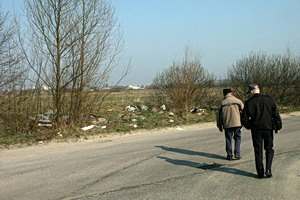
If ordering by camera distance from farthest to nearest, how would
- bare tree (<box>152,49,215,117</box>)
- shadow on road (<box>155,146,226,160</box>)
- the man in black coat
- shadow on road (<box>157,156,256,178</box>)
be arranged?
bare tree (<box>152,49,215,117</box>) < shadow on road (<box>155,146,226,160</box>) < shadow on road (<box>157,156,256,178</box>) < the man in black coat

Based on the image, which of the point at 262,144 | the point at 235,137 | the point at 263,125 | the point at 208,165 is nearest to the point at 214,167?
the point at 208,165

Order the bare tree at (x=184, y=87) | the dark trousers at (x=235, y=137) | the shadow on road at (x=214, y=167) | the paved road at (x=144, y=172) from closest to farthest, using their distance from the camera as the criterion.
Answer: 1. the paved road at (x=144, y=172)
2. the shadow on road at (x=214, y=167)
3. the dark trousers at (x=235, y=137)
4. the bare tree at (x=184, y=87)

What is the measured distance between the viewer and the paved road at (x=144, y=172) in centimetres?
564

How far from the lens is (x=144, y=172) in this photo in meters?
7.08

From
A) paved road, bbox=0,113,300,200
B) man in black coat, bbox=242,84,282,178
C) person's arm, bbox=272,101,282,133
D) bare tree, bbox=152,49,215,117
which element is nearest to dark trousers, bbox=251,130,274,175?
man in black coat, bbox=242,84,282,178

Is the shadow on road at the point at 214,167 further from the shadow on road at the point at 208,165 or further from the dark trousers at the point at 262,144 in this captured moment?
the dark trousers at the point at 262,144

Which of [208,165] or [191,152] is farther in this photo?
[191,152]

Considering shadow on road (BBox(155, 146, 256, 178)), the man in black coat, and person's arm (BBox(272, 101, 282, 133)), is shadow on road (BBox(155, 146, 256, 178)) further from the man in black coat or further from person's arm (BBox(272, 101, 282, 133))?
person's arm (BBox(272, 101, 282, 133))

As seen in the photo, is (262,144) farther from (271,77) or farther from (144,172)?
(271,77)

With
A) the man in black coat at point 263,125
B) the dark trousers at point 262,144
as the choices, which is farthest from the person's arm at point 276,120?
the dark trousers at point 262,144

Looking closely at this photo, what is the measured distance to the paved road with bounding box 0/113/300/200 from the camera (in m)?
5.64

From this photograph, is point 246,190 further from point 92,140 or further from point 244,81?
point 244,81

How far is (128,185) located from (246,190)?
2150mm

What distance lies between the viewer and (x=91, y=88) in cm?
1550
